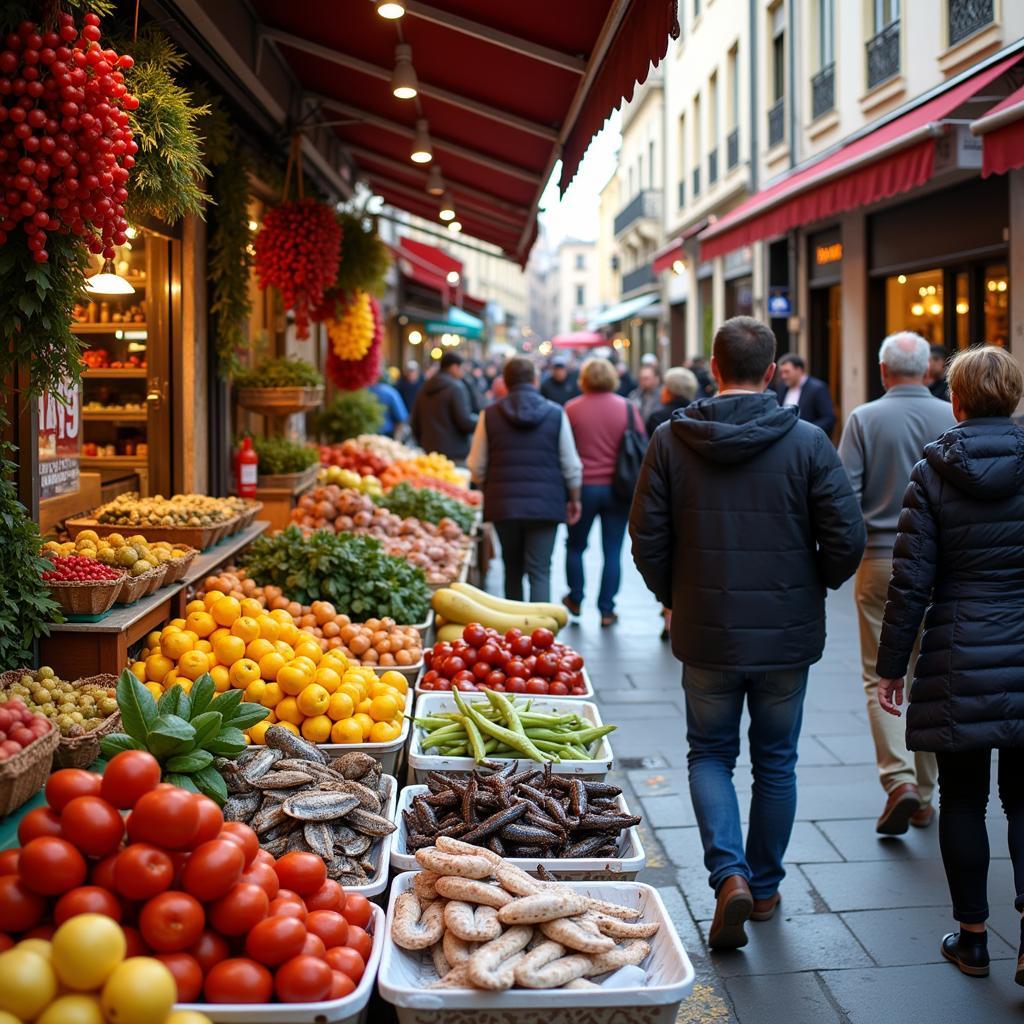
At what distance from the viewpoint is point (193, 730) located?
3.31 meters

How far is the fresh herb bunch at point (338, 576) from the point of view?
6.16 m

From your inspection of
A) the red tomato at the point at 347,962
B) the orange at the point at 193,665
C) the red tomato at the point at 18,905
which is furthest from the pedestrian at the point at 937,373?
the red tomato at the point at 18,905

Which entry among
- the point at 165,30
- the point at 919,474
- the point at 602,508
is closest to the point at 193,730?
the point at 919,474

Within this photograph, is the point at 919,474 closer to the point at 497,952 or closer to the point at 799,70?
the point at 497,952

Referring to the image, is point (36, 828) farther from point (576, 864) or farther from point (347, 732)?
point (347, 732)

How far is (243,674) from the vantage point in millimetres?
4551

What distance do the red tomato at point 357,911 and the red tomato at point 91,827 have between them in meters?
0.69

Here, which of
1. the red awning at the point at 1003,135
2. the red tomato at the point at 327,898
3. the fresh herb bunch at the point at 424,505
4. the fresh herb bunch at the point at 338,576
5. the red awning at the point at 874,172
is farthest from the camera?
the red awning at the point at 874,172

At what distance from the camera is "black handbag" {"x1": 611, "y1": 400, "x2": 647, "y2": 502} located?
959cm

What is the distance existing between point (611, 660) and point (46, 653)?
5031 mm

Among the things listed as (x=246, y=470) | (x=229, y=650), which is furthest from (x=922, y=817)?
(x=246, y=470)

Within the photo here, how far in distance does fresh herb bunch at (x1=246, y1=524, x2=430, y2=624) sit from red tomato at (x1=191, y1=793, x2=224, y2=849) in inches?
135

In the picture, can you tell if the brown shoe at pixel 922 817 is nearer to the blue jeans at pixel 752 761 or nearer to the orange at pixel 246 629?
the blue jeans at pixel 752 761

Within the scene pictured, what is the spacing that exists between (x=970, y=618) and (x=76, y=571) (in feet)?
10.2
